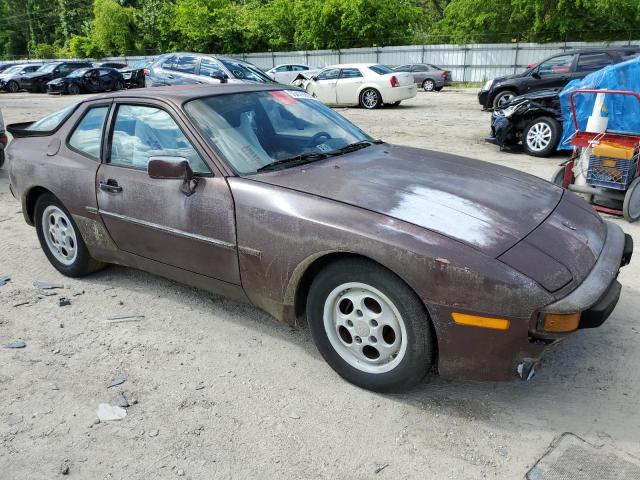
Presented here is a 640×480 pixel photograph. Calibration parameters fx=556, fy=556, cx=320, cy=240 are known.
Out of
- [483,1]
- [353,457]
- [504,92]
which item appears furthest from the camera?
[483,1]

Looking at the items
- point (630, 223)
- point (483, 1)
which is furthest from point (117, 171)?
point (483, 1)

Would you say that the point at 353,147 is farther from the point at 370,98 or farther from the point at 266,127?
the point at 370,98

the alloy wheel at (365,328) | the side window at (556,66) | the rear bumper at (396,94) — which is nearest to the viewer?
the alloy wheel at (365,328)

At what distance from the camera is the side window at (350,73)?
1714 centimetres

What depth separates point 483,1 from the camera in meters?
34.3

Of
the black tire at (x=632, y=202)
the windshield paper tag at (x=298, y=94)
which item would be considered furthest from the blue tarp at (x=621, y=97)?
the windshield paper tag at (x=298, y=94)

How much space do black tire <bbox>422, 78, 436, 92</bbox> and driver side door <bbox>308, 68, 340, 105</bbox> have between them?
9047mm

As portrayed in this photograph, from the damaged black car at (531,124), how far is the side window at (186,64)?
9.03 metres

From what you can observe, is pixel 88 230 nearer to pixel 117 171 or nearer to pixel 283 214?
pixel 117 171

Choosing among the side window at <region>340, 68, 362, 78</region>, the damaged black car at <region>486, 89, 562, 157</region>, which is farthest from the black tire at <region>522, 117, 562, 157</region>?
the side window at <region>340, 68, 362, 78</region>

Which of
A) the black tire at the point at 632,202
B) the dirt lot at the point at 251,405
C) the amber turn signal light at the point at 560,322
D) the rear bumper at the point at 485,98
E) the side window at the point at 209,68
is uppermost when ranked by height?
the side window at the point at 209,68

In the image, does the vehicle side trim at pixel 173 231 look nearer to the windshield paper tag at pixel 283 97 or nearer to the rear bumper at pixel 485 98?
the windshield paper tag at pixel 283 97

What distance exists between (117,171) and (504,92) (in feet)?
40.5

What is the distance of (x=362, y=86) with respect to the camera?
16938 millimetres
